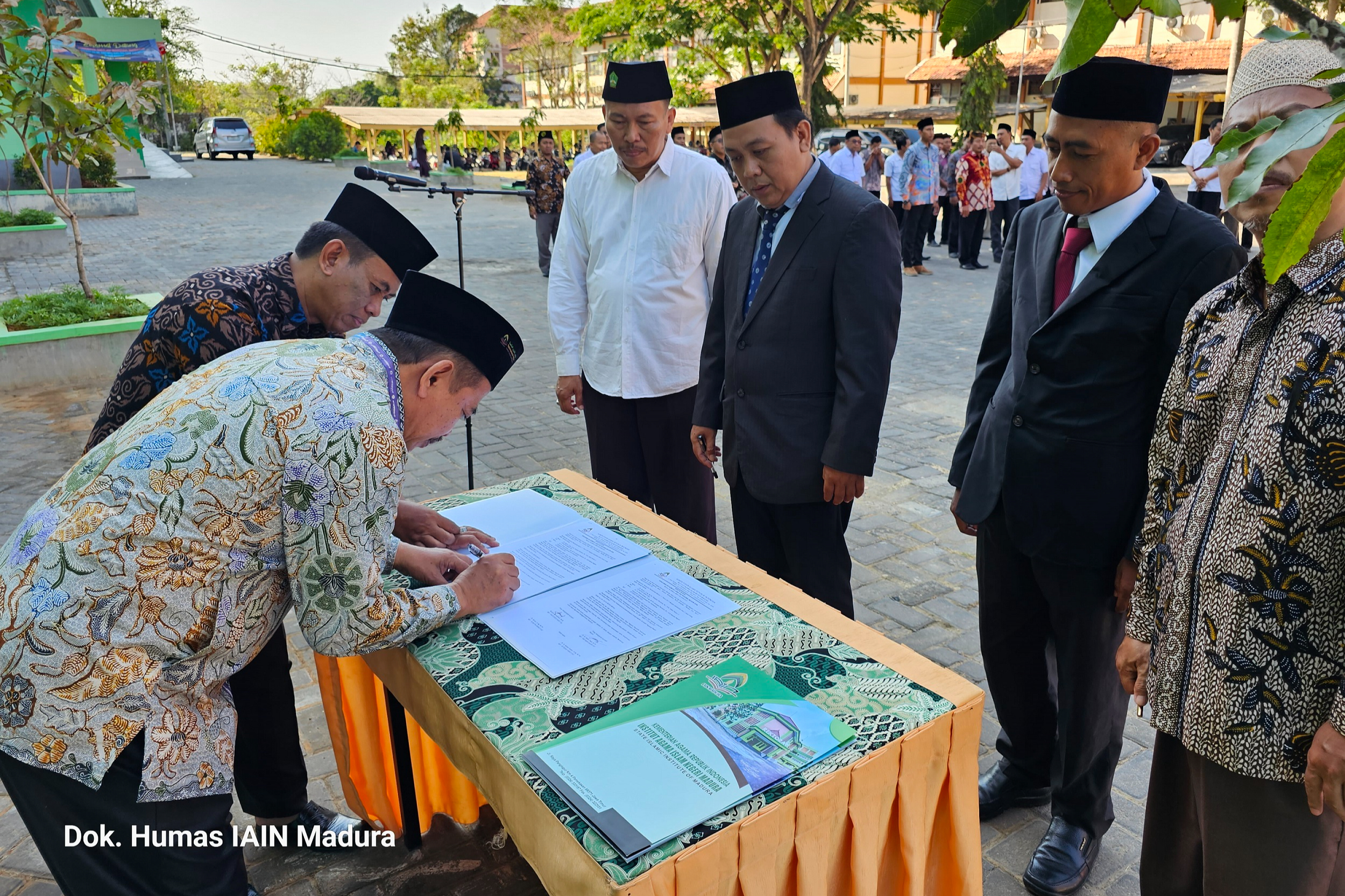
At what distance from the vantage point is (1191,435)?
5.36ft

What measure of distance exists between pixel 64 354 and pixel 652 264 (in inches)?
233

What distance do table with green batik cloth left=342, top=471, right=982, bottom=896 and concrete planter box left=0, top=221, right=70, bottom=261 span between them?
541 inches

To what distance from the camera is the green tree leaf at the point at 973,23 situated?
0.68 m

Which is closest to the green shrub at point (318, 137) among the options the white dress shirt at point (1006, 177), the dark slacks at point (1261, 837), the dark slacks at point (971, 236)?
the dark slacks at point (971, 236)

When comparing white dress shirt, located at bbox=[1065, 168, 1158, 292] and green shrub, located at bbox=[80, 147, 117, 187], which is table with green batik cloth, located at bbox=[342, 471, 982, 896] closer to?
white dress shirt, located at bbox=[1065, 168, 1158, 292]

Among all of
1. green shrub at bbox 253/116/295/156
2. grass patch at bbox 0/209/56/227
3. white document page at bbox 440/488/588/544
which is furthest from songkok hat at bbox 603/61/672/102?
green shrub at bbox 253/116/295/156

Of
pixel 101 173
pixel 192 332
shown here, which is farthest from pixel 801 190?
pixel 101 173

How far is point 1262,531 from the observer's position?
1.40 metres

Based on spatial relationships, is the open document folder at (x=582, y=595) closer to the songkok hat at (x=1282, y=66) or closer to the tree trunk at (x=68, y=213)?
the songkok hat at (x=1282, y=66)

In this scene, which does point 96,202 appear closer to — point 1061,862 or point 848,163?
point 848,163

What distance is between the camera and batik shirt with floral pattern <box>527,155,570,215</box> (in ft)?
34.2

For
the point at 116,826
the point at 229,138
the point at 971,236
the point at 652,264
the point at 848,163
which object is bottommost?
the point at 116,826

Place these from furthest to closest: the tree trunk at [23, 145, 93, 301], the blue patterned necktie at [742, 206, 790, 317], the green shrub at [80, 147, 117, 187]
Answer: the green shrub at [80, 147, 117, 187] → the tree trunk at [23, 145, 93, 301] → the blue patterned necktie at [742, 206, 790, 317]

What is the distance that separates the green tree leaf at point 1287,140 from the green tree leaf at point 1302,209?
0.05 feet
